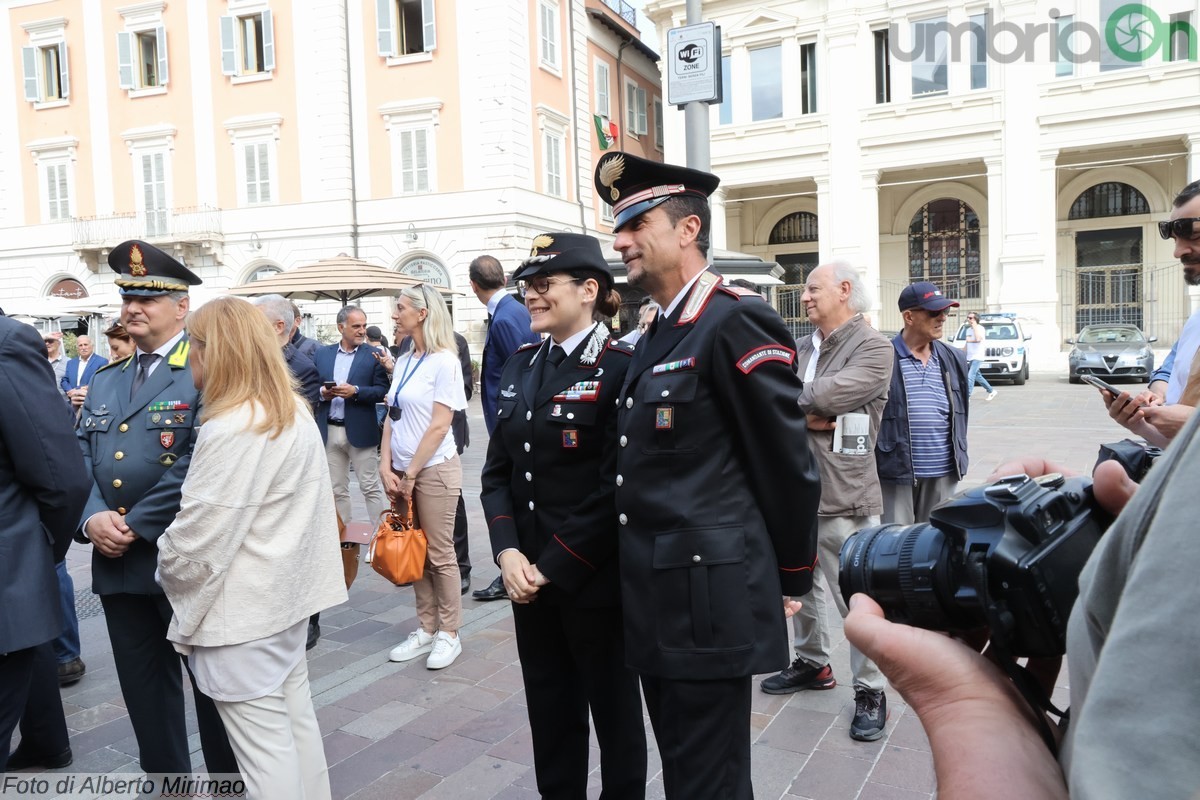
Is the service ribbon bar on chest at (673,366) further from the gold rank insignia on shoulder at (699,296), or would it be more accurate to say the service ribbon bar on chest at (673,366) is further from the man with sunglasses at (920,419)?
the man with sunglasses at (920,419)

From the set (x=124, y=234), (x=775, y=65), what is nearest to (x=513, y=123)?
(x=775, y=65)

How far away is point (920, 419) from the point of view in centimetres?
410

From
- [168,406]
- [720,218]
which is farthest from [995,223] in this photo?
[168,406]

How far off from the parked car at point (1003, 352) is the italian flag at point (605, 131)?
12864mm

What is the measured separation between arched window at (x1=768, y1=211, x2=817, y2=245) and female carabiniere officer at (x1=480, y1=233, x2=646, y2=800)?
99.6 feet

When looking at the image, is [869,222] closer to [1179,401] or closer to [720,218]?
[720,218]

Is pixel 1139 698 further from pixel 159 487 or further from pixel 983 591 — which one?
pixel 159 487

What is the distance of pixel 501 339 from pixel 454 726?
248cm

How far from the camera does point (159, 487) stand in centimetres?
286

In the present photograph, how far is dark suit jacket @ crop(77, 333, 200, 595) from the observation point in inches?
112

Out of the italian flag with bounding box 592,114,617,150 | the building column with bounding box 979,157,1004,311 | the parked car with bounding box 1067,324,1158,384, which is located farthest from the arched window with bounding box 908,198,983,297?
the italian flag with bounding box 592,114,617,150

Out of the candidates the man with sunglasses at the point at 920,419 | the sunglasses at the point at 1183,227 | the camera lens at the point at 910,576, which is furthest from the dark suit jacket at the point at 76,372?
the camera lens at the point at 910,576

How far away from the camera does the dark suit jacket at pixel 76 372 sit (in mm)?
9930

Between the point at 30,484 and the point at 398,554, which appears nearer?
the point at 30,484
